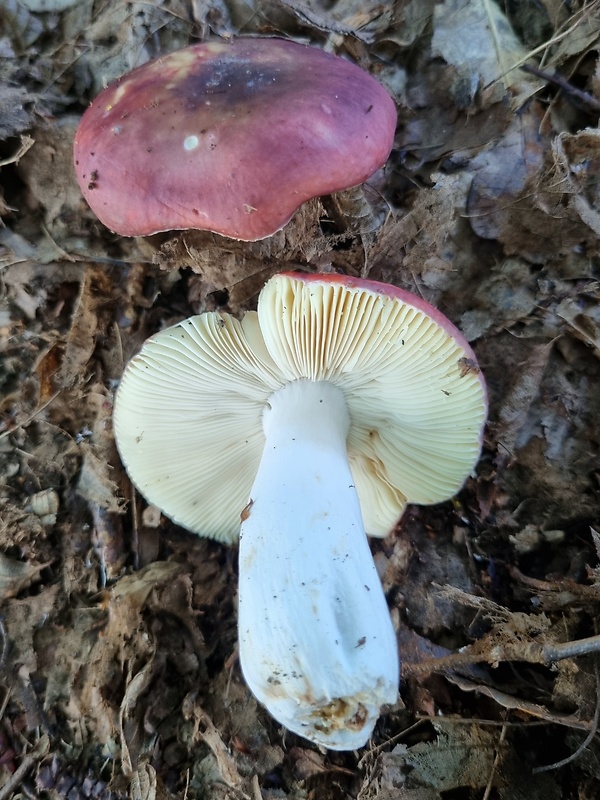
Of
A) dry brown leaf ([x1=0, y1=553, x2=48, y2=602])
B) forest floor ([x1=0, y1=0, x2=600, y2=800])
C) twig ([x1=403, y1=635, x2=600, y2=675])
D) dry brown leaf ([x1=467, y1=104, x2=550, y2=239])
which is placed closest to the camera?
twig ([x1=403, y1=635, x2=600, y2=675])

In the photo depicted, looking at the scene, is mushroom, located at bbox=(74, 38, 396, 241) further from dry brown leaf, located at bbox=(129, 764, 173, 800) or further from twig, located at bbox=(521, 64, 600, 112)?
dry brown leaf, located at bbox=(129, 764, 173, 800)

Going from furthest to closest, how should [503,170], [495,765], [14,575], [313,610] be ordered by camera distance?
[503,170] → [14,575] → [495,765] → [313,610]

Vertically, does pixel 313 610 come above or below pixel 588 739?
above

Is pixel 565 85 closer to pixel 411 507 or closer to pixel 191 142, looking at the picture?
pixel 191 142

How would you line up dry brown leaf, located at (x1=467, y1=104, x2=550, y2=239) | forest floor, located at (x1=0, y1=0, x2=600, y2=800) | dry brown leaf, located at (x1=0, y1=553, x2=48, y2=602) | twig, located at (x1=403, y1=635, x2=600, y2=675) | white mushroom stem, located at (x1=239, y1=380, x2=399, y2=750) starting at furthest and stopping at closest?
dry brown leaf, located at (x1=467, y1=104, x2=550, y2=239)
dry brown leaf, located at (x1=0, y1=553, x2=48, y2=602)
forest floor, located at (x1=0, y1=0, x2=600, y2=800)
twig, located at (x1=403, y1=635, x2=600, y2=675)
white mushroom stem, located at (x1=239, y1=380, x2=399, y2=750)

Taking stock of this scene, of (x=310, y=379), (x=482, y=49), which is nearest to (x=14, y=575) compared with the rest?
(x=310, y=379)

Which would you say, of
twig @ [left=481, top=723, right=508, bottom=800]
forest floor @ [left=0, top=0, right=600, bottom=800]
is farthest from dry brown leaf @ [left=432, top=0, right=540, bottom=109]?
twig @ [left=481, top=723, right=508, bottom=800]

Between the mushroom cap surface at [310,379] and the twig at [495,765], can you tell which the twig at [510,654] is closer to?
the twig at [495,765]
